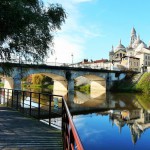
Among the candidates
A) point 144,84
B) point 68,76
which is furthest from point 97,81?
point 144,84

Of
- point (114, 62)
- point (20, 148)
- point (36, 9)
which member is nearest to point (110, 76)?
point (114, 62)

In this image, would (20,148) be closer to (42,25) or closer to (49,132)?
(49,132)

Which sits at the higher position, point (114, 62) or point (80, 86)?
point (114, 62)

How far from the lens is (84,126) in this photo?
17016mm

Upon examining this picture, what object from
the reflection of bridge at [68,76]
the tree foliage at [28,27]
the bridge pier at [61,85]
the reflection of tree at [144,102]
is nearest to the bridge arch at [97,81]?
the reflection of bridge at [68,76]

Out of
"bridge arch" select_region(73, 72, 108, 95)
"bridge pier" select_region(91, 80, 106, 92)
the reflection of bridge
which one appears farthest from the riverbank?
"bridge arch" select_region(73, 72, 108, 95)

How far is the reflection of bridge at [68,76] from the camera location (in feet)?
159

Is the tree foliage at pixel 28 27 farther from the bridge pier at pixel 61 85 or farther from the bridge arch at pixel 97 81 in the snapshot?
the bridge arch at pixel 97 81

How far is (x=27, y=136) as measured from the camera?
901cm

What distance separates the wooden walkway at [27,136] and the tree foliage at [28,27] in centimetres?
343

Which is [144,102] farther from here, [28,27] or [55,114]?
[28,27]

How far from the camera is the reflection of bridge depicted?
4850cm

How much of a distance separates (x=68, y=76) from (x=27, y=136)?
48963mm

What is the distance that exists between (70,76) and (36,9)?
45477mm
